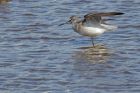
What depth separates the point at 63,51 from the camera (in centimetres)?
1193

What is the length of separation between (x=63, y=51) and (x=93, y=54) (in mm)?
517

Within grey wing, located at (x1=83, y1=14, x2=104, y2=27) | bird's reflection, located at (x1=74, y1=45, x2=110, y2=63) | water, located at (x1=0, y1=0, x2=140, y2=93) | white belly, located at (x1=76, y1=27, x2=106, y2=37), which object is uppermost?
grey wing, located at (x1=83, y1=14, x2=104, y2=27)

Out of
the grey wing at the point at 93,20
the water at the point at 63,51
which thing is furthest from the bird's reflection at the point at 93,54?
the grey wing at the point at 93,20

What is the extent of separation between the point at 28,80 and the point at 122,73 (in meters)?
1.38

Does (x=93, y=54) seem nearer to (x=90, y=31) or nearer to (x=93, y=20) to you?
(x=90, y=31)

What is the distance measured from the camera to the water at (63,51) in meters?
9.95

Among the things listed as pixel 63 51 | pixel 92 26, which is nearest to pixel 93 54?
pixel 63 51

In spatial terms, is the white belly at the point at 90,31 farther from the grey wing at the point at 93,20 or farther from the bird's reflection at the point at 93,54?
the bird's reflection at the point at 93,54

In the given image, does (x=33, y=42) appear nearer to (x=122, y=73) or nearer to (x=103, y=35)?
(x=103, y=35)

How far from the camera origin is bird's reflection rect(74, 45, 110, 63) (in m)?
11.6

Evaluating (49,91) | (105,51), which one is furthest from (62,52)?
(49,91)

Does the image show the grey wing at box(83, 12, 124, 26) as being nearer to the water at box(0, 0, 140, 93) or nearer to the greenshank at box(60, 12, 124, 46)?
the greenshank at box(60, 12, 124, 46)

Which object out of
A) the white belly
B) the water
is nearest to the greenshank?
the white belly

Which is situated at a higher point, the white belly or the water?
the white belly
